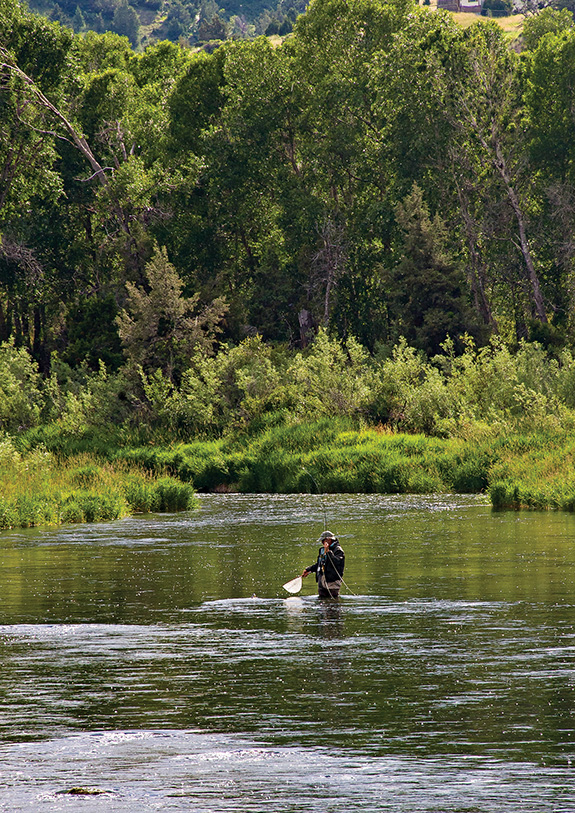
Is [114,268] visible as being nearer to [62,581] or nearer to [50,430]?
[50,430]

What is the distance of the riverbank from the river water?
737 centimetres

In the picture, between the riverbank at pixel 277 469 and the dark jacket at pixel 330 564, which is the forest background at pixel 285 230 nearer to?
the riverbank at pixel 277 469

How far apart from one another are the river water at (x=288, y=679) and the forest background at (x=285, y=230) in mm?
24464

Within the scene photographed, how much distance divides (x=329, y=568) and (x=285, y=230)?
53.2 meters

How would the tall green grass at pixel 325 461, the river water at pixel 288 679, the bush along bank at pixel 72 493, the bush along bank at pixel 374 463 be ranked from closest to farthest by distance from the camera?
the river water at pixel 288 679, the bush along bank at pixel 72 493, the bush along bank at pixel 374 463, the tall green grass at pixel 325 461

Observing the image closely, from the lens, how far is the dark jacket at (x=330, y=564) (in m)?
21.7

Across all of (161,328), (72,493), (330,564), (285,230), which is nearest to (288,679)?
(330,564)

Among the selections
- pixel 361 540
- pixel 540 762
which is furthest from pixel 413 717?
pixel 361 540

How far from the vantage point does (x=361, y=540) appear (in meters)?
30.6

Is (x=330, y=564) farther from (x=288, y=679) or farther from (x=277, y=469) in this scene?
(x=277, y=469)

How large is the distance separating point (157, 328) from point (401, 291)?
14746 mm

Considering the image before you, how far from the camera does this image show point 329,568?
22141 millimetres

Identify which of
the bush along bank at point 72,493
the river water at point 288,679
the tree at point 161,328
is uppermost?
the tree at point 161,328

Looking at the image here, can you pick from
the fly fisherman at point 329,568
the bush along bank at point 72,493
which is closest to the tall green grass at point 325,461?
the bush along bank at point 72,493
